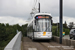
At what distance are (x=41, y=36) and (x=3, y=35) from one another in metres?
101

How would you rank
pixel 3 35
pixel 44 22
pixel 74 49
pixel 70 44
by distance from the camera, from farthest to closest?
Answer: pixel 3 35 → pixel 44 22 → pixel 70 44 → pixel 74 49

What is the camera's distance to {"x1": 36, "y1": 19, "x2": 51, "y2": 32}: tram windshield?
24.5 m

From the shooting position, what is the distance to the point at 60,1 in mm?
21781

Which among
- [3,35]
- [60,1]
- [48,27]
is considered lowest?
[3,35]

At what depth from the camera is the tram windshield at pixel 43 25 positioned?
24.5 metres

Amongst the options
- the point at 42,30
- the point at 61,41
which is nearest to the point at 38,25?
the point at 42,30

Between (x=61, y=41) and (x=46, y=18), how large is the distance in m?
3.91

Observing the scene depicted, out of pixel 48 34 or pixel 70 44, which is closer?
pixel 70 44

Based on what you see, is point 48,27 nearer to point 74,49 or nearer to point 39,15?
point 39,15

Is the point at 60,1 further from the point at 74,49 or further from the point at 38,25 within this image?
the point at 74,49

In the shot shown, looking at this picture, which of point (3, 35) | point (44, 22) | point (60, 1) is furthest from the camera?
point (3, 35)

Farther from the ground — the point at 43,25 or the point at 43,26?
the point at 43,25

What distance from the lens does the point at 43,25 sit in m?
24.5

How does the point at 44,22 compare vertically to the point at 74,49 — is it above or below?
above
